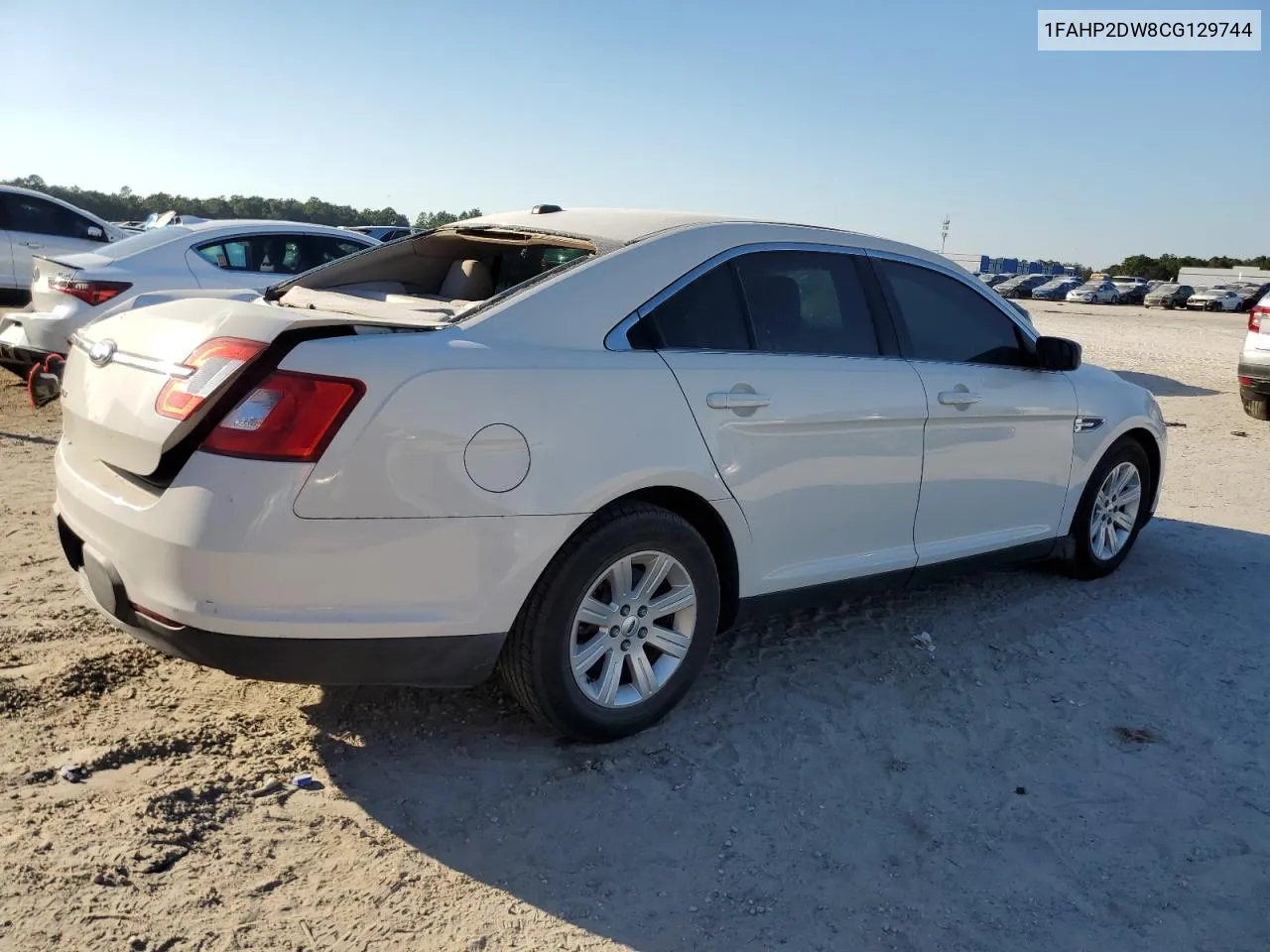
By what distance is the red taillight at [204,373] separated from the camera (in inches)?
107

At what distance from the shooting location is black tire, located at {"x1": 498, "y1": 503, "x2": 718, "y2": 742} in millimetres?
3037

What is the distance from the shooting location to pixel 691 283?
350cm

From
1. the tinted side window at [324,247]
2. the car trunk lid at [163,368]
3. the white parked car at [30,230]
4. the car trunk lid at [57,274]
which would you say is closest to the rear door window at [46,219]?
the white parked car at [30,230]

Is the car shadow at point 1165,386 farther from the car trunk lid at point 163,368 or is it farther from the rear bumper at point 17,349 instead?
the car trunk lid at point 163,368

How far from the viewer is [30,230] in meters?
11.5

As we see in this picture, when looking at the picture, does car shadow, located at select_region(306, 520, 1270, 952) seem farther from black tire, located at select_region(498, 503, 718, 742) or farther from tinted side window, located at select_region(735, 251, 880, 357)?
tinted side window, located at select_region(735, 251, 880, 357)

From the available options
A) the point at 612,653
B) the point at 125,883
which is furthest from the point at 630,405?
the point at 125,883

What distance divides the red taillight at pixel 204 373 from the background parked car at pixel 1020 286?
58.7 m

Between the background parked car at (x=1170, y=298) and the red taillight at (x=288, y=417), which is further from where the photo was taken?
the background parked car at (x=1170, y=298)

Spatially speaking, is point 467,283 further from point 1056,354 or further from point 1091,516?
point 1091,516

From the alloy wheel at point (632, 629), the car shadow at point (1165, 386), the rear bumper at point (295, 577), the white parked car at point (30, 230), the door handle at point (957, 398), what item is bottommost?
the car shadow at point (1165, 386)

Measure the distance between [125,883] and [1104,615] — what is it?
417 cm

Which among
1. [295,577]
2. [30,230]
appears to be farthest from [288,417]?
[30,230]

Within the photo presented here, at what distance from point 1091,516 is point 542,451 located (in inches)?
137
